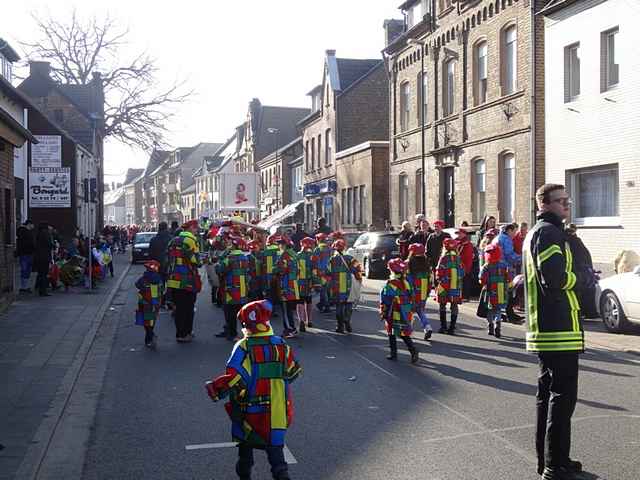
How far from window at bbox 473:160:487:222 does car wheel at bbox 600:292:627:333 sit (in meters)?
12.9

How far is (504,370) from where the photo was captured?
31.5 ft

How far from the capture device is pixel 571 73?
2080 cm

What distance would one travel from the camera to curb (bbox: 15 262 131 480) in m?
5.76

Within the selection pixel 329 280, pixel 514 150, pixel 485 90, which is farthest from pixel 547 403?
pixel 485 90

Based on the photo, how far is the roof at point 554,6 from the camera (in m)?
20.4

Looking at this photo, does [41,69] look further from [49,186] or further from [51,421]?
[51,421]

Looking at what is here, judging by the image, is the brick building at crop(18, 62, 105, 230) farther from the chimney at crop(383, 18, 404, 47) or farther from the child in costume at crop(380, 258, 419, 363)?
the child in costume at crop(380, 258, 419, 363)

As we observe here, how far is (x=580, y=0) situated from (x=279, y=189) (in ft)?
149

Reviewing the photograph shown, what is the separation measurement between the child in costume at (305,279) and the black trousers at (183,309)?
1.74 meters

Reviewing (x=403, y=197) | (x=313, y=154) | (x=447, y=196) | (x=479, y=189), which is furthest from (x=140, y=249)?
(x=313, y=154)

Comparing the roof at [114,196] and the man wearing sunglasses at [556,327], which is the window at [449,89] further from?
the roof at [114,196]

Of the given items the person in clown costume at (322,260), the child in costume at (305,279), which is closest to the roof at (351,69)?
the person in clown costume at (322,260)

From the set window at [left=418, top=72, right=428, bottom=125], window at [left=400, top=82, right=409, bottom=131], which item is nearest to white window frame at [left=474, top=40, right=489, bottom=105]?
window at [left=418, top=72, right=428, bottom=125]

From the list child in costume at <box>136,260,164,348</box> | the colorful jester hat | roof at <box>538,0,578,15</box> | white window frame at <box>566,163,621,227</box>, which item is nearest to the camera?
the colorful jester hat
